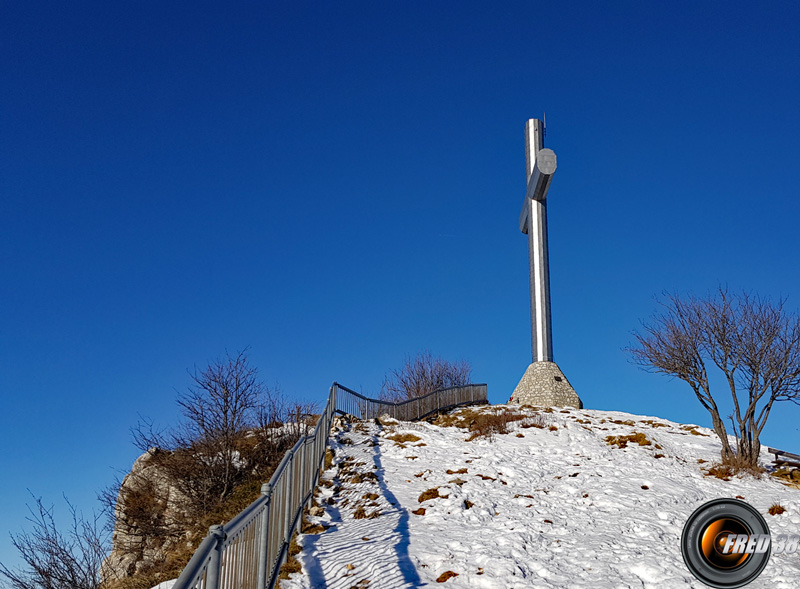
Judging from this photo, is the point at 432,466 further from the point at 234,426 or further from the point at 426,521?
the point at 234,426

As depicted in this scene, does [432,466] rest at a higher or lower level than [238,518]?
higher

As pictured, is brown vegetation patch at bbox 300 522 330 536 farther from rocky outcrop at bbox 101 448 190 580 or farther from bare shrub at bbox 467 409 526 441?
bare shrub at bbox 467 409 526 441

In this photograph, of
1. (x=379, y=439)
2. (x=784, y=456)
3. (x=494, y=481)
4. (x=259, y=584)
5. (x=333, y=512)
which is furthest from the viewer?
(x=379, y=439)

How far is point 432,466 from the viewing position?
16781 millimetres

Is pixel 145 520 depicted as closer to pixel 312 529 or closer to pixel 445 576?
pixel 312 529

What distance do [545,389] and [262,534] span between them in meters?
25.7

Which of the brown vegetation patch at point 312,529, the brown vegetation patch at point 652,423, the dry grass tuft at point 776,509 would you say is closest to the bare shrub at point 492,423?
the brown vegetation patch at point 652,423

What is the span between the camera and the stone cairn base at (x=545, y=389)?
30.9 meters

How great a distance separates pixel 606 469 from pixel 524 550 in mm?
7052

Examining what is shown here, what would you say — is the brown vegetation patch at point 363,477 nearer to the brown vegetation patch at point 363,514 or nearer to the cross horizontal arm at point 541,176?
the brown vegetation patch at point 363,514

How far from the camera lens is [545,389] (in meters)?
31.1

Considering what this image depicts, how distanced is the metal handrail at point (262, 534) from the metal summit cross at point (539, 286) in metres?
17.1

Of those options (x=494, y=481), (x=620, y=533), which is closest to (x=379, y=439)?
(x=494, y=481)

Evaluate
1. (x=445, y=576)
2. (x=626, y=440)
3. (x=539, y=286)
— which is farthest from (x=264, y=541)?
(x=539, y=286)
